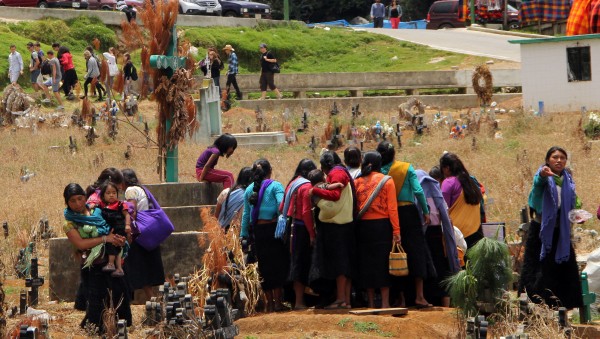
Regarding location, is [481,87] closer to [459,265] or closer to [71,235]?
[459,265]

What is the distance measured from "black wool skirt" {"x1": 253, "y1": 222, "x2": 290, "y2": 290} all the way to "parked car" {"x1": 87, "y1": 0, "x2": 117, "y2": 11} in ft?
101

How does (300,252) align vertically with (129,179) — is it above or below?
below

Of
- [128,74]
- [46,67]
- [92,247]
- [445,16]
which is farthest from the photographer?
[445,16]

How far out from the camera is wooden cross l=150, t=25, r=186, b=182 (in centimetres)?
1527

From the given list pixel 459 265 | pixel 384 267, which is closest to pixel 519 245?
pixel 459 265

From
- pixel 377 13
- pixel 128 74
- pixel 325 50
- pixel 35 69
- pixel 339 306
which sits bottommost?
pixel 339 306

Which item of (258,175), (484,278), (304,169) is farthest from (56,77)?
(484,278)

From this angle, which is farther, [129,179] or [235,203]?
[235,203]

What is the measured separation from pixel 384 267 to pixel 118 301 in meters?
2.25

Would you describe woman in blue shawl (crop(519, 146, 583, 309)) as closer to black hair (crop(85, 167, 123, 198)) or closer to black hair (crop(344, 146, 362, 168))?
black hair (crop(344, 146, 362, 168))

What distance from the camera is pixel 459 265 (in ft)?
36.8

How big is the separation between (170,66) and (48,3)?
26215 mm

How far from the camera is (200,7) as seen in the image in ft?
145

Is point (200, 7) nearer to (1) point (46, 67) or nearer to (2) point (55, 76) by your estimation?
(1) point (46, 67)
